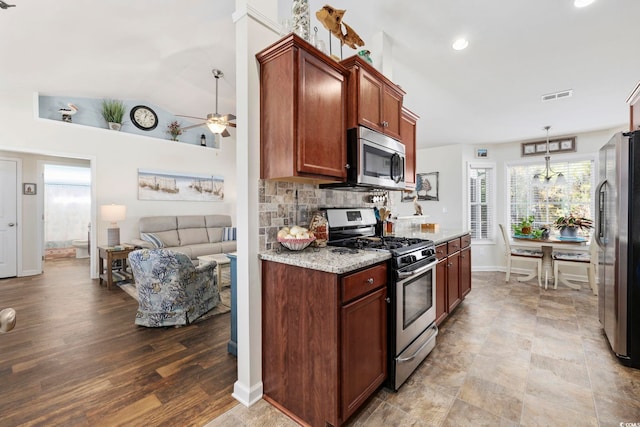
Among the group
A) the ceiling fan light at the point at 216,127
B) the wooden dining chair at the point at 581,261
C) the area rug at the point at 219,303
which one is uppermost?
the ceiling fan light at the point at 216,127

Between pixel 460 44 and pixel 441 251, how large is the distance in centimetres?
193

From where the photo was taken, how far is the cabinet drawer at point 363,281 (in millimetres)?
1492

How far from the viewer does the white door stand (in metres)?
4.84

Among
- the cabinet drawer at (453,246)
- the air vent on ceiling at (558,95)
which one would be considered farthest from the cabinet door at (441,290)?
the air vent on ceiling at (558,95)

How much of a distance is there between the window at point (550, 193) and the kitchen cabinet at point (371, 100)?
169 inches

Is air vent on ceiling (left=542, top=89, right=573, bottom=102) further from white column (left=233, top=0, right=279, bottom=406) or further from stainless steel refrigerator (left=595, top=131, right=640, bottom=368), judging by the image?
white column (left=233, top=0, right=279, bottom=406)

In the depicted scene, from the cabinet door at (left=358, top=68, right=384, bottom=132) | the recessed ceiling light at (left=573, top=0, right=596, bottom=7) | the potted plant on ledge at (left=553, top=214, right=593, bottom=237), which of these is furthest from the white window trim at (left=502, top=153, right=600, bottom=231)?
the cabinet door at (left=358, top=68, right=384, bottom=132)

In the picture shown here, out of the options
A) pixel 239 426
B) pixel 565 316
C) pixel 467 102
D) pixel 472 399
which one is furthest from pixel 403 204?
pixel 239 426

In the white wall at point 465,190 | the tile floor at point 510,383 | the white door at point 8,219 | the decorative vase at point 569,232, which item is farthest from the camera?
the white wall at point 465,190

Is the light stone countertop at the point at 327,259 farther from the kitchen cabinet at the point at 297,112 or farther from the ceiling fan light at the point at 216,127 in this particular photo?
the ceiling fan light at the point at 216,127

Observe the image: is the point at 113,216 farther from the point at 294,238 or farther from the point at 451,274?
the point at 451,274

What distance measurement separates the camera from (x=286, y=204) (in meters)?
2.02

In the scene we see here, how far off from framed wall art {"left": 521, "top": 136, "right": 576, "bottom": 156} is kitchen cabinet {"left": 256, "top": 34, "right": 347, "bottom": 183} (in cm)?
517

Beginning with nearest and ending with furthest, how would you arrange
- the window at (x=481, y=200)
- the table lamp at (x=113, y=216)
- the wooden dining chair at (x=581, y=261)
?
the wooden dining chair at (x=581, y=261), the table lamp at (x=113, y=216), the window at (x=481, y=200)
